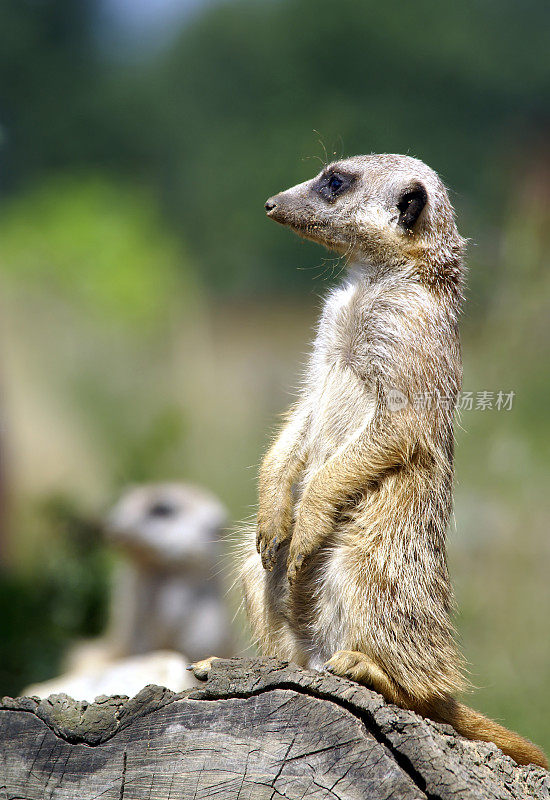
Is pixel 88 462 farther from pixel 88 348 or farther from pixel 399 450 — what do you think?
pixel 399 450

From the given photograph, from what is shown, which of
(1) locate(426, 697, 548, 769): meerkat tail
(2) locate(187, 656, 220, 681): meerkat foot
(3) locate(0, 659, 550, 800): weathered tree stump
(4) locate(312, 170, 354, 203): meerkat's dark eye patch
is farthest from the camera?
(4) locate(312, 170, 354, 203): meerkat's dark eye patch

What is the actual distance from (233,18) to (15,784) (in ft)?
47.0

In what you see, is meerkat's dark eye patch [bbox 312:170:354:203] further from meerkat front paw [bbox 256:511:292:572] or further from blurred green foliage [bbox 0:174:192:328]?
blurred green foliage [bbox 0:174:192:328]

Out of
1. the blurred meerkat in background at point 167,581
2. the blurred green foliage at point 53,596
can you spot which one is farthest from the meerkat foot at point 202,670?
the blurred green foliage at point 53,596

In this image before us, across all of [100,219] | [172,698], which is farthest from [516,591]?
[100,219]

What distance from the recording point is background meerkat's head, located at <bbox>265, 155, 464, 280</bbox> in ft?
9.03

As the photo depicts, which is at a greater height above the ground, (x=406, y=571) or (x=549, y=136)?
(x=549, y=136)

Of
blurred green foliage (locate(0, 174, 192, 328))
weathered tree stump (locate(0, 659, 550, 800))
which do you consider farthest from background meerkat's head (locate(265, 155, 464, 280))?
blurred green foliage (locate(0, 174, 192, 328))

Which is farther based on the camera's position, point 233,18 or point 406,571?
point 233,18

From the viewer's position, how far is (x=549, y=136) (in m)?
12.5

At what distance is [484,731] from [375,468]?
774mm

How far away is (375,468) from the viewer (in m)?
2.56

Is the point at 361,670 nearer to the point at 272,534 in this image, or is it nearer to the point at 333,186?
the point at 272,534

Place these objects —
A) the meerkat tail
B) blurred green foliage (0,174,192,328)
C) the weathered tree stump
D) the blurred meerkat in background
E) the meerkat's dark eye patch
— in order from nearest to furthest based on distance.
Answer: the weathered tree stump → the meerkat tail → the meerkat's dark eye patch → the blurred meerkat in background → blurred green foliage (0,174,192,328)
